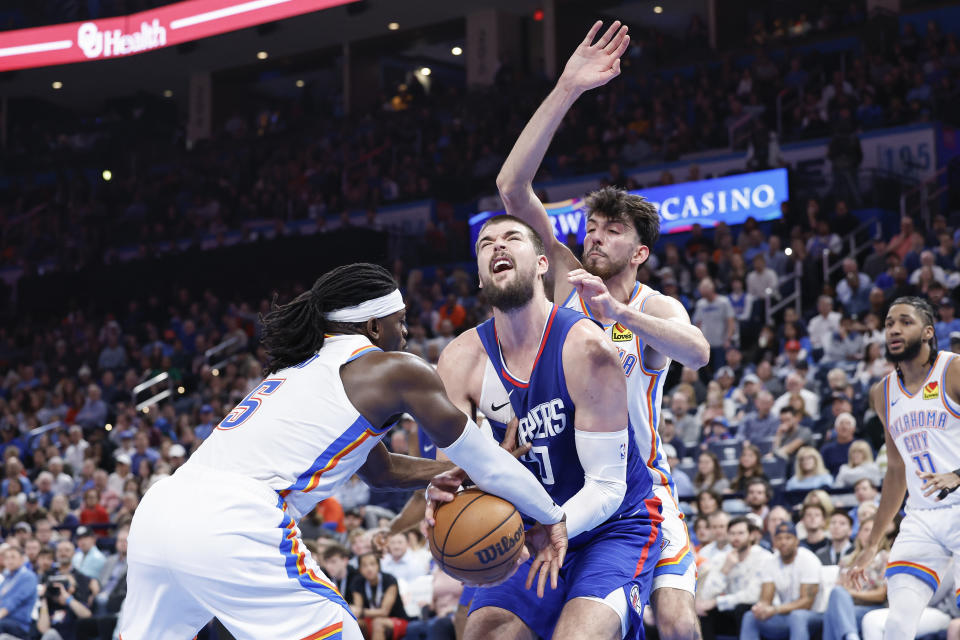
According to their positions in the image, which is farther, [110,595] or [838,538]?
[110,595]

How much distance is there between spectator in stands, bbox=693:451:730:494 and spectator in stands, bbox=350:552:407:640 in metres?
3.08

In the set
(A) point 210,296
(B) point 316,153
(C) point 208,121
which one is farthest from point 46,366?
(C) point 208,121

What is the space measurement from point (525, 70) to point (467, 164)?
479cm

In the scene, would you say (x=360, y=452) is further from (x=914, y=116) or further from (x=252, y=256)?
(x=252, y=256)

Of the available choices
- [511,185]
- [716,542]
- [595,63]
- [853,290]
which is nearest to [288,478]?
[511,185]

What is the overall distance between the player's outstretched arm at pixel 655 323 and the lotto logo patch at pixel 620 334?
0.09 meters

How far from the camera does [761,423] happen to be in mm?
11742

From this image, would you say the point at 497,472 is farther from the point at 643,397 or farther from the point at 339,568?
the point at 339,568

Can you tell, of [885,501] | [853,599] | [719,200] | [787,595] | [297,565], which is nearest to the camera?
[297,565]

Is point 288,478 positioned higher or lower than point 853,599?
higher

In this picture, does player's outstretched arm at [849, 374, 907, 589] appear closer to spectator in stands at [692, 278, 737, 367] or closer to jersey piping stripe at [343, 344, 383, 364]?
jersey piping stripe at [343, 344, 383, 364]

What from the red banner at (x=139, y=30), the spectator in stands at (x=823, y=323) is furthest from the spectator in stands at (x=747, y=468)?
the red banner at (x=139, y=30)

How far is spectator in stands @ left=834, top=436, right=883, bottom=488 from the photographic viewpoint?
10125 millimetres

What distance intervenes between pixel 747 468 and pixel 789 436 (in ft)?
2.58
